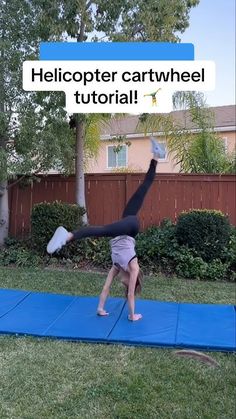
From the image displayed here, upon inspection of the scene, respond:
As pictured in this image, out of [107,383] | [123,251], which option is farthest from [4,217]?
[107,383]

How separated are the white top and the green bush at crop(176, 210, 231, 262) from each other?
2536 mm

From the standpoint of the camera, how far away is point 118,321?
4711 mm

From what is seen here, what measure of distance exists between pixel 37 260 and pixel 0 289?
5.41 ft

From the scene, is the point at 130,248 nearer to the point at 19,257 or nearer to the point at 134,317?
the point at 134,317

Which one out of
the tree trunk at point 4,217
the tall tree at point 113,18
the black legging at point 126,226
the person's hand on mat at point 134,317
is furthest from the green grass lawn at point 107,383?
the tall tree at point 113,18

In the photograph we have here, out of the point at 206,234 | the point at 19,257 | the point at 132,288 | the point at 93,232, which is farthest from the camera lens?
the point at 19,257

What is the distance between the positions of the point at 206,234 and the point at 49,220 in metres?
2.76

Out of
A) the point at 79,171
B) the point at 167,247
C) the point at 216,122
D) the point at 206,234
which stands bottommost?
the point at 167,247

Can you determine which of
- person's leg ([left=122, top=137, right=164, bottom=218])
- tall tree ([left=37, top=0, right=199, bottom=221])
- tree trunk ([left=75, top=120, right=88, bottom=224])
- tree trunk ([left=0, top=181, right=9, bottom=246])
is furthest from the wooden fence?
person's leg ([left=122, top=137, right=164, bottom=218])

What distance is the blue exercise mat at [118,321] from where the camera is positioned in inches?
163

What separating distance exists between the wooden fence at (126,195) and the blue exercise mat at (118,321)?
348 cm

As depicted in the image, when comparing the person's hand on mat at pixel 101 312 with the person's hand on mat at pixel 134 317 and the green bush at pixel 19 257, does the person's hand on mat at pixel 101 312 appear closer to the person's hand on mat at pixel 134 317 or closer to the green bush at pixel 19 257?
the person's hand on mat at pixel 134 317

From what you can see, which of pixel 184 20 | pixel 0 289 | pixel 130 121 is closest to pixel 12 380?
pixel 0 289

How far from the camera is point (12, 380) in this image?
10.8ft
